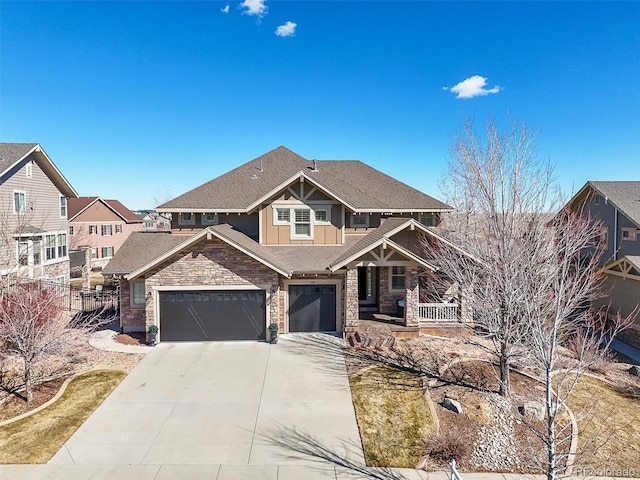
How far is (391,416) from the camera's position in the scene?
386 inches

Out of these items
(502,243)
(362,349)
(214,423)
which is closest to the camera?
(214,423)

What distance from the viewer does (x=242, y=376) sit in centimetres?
1216

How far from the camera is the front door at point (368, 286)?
19.0 metres

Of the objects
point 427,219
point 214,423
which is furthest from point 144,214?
point 214,423

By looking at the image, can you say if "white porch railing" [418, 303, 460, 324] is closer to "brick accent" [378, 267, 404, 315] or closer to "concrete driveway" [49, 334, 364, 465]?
"brick accent" [378, 267, 404, 315]

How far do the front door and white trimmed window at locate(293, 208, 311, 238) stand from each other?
11.3 feet

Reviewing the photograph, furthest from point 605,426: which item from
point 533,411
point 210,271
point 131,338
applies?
point 131,338

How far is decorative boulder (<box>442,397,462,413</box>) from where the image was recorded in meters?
9.92

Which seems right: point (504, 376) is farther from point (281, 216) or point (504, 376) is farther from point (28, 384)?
point (28, 384)

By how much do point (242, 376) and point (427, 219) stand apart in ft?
41.1

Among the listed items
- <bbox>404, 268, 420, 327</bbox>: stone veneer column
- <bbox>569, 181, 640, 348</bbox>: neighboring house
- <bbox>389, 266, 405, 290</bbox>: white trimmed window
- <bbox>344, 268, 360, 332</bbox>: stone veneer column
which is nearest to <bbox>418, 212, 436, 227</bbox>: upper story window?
<bbox>389, 266, 405, 290</bbox>: white trimmed window

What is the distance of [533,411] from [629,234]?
13471 mm

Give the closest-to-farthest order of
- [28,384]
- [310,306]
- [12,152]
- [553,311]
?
[553,311]
[28,384]
[310,306]
[12,152]

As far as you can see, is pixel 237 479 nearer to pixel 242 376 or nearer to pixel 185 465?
pixel 185 465
